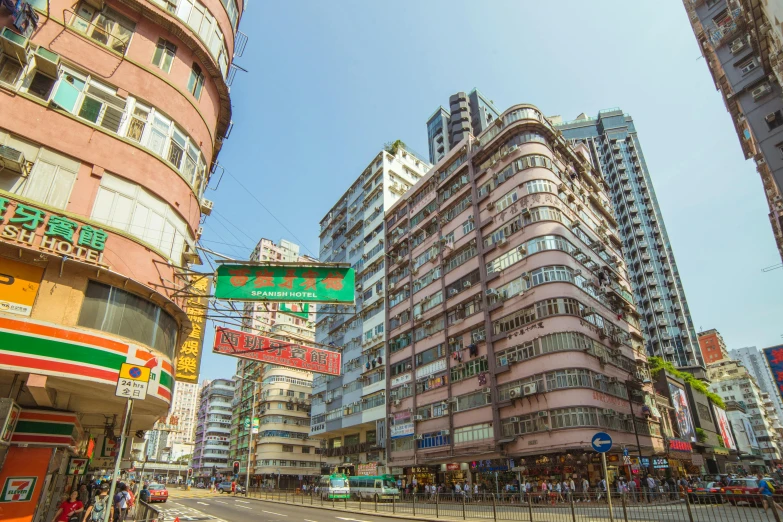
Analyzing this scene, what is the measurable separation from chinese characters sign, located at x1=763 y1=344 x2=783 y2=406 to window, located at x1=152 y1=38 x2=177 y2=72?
53118mm

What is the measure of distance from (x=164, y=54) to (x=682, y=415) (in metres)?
61.5

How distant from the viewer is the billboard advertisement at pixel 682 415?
4981 centimetres

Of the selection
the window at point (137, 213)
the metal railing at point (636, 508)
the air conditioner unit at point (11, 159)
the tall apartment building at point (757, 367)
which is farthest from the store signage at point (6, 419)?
the tall apartment building at point (757, 367)

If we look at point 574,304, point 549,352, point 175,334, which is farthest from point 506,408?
point 175,334

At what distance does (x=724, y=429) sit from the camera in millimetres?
67938

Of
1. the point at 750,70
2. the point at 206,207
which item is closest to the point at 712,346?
the point at 750,70

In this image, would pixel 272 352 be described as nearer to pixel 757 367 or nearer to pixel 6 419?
pixel 6 419

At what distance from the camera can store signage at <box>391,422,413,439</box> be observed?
44.5m

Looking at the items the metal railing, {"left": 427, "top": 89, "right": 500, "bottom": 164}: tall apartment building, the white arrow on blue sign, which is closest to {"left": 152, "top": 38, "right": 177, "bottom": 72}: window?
the white arrow on blue sign

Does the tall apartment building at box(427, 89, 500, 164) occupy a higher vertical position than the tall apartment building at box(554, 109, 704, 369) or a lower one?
higher

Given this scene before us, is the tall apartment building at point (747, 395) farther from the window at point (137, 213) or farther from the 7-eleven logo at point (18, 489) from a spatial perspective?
the 7-eleven logo at point (18, 489)

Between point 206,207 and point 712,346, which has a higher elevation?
point 712,346

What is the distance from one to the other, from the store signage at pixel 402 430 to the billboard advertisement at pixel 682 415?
30.2 metres

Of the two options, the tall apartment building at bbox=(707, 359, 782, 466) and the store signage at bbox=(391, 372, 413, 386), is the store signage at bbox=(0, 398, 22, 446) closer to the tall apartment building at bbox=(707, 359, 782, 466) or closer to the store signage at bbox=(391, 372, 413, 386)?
the store signage at bbox=(391, 372, 413, 386)
